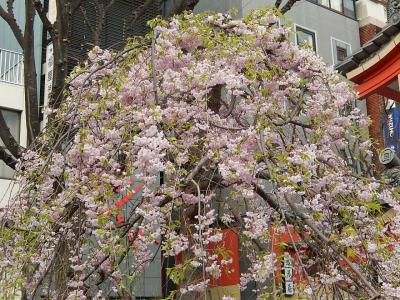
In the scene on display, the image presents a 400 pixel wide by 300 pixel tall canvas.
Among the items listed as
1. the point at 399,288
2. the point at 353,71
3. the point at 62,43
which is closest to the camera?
the point at 399,288

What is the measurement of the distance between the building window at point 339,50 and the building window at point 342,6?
123 cm

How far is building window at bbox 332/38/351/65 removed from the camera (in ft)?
58.3

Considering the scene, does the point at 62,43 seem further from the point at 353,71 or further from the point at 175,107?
the point at 353,71

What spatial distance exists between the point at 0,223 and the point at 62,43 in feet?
9.62

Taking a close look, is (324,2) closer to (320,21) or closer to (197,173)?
(320,21)

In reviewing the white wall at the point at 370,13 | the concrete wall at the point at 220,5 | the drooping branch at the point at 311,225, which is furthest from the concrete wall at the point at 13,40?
the drooping branch at the point at 311,225

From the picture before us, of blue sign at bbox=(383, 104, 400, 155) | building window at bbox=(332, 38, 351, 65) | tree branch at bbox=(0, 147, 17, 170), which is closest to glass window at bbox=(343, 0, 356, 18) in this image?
building window at bbox=(332, 38, 351, 65)

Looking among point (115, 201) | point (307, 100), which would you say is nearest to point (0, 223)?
point (115, 201)

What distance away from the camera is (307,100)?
5723 mm

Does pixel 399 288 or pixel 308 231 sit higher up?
→ pixel 308 231

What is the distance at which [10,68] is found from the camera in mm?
14930

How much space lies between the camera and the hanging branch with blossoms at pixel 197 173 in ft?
14.3

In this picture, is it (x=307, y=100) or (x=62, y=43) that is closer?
(x=307, y=100)

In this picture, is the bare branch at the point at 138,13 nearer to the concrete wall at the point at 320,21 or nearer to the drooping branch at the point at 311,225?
the drooping branch at the point at 311,225
